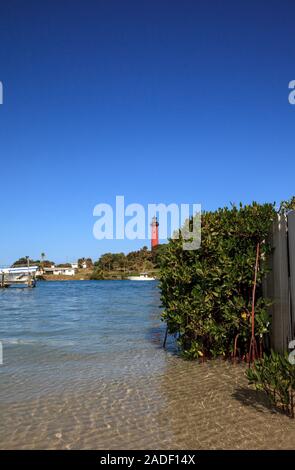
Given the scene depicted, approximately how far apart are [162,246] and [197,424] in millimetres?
4316

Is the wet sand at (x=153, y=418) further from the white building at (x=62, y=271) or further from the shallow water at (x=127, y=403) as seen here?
the white building at (x=62, y=271)

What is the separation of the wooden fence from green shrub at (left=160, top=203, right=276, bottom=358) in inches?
7.6

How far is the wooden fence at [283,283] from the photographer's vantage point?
6613 millimetres

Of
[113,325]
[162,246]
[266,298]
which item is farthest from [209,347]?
[113,325]

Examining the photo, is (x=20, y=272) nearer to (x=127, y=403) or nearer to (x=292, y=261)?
(x=127, y=403)

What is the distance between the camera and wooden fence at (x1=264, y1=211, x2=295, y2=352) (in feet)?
21.7

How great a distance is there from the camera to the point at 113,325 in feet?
50.5

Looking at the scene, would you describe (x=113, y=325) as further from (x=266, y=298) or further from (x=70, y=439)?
(x=70, y=439)

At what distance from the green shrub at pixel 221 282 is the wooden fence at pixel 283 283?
193 millimetres

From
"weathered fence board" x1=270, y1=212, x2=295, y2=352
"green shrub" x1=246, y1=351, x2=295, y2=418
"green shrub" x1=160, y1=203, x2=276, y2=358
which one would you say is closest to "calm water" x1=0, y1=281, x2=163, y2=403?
"green shrub" x1=160, y1=203, x2=276, y2=358

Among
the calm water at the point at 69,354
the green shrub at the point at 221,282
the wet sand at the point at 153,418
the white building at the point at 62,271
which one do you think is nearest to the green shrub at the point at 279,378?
the wet sand at the point at 153,418

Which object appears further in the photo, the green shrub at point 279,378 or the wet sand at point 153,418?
the green shrub at point 279,378
